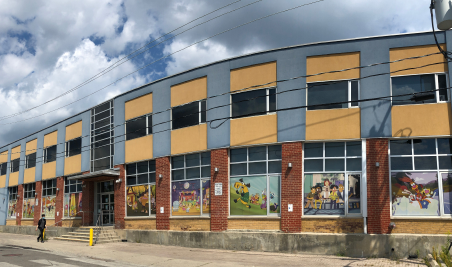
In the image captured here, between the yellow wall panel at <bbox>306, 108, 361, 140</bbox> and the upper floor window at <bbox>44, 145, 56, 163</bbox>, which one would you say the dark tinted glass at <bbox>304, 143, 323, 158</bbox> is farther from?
the upper floor window at <bbox>44, 145, 56, 163</bbox>

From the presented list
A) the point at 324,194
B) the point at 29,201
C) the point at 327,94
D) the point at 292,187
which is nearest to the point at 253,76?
the point at 327,94

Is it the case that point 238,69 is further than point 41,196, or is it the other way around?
point 41,196

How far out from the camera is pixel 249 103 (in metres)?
19.0

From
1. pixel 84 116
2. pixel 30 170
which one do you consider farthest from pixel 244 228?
pixel 30 170

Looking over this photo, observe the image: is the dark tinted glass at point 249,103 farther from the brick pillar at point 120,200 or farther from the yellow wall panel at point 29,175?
the yellow wall panel at point 29,175

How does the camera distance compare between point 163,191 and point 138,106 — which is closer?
point 163,191

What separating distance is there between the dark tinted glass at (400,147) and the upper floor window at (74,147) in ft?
70.3

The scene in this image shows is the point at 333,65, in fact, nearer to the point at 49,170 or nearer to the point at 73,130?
the point at 73,130

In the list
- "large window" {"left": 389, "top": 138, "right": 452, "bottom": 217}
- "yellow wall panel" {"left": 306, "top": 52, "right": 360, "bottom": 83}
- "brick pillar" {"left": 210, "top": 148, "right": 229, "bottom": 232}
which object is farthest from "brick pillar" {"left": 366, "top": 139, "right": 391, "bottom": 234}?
"brick pillar" {"left": 210, "top": 148, "right": 229, "bottom": 232}

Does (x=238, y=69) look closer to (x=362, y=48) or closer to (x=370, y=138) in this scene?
(x=362, y=48)

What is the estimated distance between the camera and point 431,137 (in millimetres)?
15977

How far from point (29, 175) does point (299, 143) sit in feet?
90.9

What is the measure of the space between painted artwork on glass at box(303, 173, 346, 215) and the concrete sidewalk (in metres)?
1.97

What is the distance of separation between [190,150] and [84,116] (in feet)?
39.2
